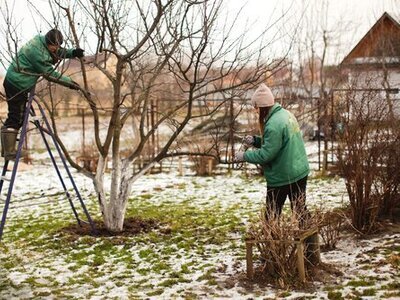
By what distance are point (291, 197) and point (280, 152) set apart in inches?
17.6

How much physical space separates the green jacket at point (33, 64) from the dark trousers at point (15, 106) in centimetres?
13

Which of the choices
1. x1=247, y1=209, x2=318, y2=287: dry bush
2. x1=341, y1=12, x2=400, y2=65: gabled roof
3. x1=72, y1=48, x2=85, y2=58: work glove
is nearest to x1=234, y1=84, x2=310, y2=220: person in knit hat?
x1=247, y1=209, x2=318, y2=287: dry bush

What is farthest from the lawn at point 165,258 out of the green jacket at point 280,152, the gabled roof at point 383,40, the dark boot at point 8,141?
the gabled roof at point 383,40

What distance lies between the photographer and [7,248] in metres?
6.83

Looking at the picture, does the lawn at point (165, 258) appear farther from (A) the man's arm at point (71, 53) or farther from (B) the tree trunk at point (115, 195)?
(A) the man's arm at point (71, 53)

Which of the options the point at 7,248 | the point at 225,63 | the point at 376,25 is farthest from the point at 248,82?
the point at 376,25

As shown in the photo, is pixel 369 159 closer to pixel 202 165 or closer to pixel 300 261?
pixel 300 261

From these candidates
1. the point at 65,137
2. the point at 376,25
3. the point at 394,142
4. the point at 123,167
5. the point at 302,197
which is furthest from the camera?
the point at 65,137

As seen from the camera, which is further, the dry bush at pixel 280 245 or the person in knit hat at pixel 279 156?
the person in knit hat at pixel 279 156

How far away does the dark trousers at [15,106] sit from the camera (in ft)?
21.4

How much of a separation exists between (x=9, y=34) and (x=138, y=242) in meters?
2.81

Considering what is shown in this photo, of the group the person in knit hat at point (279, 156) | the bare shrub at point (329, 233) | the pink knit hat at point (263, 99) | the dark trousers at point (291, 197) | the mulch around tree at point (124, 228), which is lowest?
the mulch around tree at point (124, 228)

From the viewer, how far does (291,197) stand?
5246 mm

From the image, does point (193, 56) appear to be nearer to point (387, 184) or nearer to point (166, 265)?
point (166, 265)
